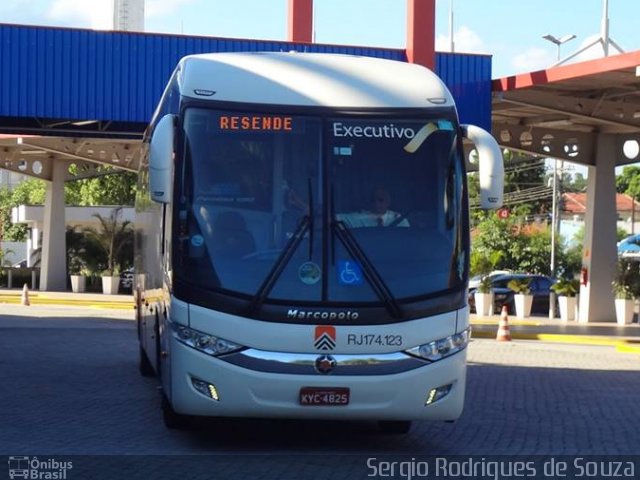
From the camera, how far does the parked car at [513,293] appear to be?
41531 millimetres

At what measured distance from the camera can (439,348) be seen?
10367 mm

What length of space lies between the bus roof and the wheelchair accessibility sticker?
1.45 m

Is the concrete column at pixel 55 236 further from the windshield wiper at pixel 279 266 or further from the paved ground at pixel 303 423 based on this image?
the windshield wiper at pixel 279 266

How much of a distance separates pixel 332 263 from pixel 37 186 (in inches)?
3443

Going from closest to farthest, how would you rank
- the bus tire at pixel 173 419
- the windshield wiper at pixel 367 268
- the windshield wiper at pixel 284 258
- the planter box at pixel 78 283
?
the windshield wiper at pixel 284 258, the windshield wiper at pixel 367 268, the bus tire at pixel 173 419, the planter box at pixel 78 283

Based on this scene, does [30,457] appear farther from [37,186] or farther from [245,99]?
[37,186]

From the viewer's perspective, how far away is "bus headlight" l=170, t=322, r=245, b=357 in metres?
10.1

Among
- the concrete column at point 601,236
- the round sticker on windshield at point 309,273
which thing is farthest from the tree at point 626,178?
the round sticker on windshield at point 309,273

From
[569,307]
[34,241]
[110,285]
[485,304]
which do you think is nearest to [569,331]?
[569,307]

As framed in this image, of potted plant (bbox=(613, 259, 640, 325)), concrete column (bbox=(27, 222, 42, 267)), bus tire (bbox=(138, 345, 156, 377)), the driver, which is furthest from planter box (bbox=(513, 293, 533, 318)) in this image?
concrete column (bbox=(27, 222, 42, 267))

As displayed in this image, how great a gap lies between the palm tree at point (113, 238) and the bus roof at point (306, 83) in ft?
134

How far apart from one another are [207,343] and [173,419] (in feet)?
4.83

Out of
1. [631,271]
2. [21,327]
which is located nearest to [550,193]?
[631,271]

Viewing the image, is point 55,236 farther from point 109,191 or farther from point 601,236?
point 109,191
